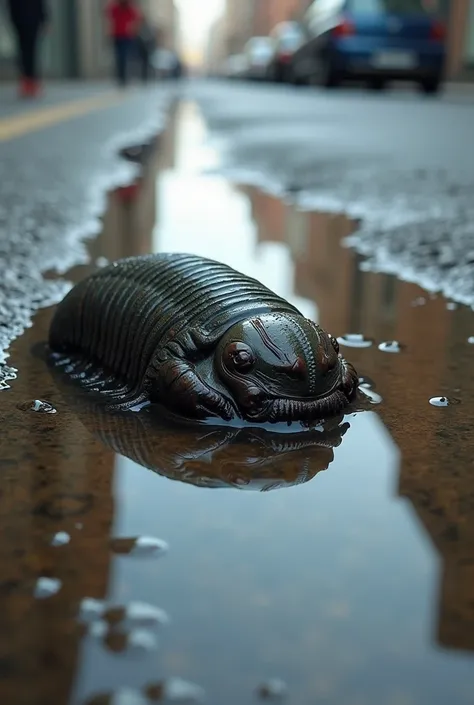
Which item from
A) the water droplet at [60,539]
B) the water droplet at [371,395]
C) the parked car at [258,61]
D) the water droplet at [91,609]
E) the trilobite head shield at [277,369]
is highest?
the trilobite head shield at [277,369]

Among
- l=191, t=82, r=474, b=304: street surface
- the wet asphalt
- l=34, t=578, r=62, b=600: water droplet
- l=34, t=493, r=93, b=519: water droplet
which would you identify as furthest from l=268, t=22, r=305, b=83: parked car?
l=34, t=578, r=62, b=600: water droplet

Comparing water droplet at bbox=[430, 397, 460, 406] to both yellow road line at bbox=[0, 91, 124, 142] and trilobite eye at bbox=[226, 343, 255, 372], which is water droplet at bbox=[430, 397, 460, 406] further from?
yellow road line at bbox=[0, 91, 124, 142]

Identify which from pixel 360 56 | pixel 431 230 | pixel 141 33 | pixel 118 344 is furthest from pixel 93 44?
pixel 118 344

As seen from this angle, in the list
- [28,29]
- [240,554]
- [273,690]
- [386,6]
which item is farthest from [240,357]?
[386,6]

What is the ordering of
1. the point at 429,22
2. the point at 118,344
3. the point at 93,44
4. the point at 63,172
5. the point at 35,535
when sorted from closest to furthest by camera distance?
the point at 35,535, the point at 118,344, the point at 63,172, the point at 429,22, the point at 93,44

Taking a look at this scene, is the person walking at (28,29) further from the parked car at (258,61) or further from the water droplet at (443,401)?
the parked car at (258,61)

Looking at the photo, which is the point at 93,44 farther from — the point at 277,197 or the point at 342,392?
the point at 342,392

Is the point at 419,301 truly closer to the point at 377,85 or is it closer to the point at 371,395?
the point at 371,395

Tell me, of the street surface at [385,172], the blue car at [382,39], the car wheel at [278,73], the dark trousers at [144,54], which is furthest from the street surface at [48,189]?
the dark trousers at [144,54]
